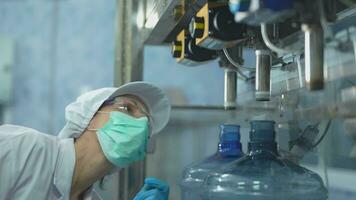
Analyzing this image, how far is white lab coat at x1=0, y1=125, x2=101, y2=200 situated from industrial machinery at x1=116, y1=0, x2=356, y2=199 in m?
0.44

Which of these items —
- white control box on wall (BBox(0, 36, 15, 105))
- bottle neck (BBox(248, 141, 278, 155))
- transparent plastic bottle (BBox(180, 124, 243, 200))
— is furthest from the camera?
white control box on wall (BBox(0, 36, 15, 105))

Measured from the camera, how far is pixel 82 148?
4.26ft

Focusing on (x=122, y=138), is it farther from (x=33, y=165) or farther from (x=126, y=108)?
(x=33, y=165)

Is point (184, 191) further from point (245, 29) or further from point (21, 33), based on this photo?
point (21, 33)

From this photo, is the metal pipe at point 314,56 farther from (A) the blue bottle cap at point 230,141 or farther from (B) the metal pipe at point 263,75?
(A) the blue bottle cap at point 230,141

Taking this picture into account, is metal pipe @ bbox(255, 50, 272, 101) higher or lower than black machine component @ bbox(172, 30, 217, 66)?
lower

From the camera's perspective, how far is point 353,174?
4.28 ft

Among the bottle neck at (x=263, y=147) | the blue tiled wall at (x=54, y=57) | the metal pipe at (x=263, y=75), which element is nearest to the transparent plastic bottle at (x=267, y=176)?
the bottle neck at (x=263, y=147)

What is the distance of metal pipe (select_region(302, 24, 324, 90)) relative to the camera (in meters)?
0.56

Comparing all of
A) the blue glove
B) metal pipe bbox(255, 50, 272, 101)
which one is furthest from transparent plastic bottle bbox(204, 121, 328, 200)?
the blue glove

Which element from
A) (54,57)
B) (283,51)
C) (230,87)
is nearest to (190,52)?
(230,87)

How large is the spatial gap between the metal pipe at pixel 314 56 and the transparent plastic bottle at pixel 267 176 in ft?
1.28

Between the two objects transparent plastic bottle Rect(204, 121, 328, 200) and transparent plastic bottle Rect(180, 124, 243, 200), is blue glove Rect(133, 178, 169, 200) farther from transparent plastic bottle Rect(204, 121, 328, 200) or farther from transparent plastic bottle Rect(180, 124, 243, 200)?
transparent plastic bottle Rect(204, 121, 328, 200)

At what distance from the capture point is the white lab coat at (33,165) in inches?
44.8
